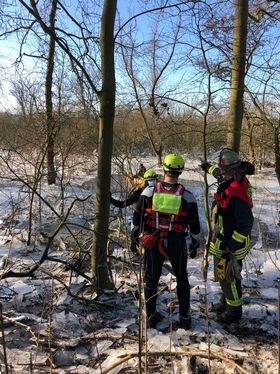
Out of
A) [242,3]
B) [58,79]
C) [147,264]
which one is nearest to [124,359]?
[147,264]

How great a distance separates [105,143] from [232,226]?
5.47 ft

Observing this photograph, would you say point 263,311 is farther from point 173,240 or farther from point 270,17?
point 270,17

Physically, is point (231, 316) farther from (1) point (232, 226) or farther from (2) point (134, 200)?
(2) point (134, 200)

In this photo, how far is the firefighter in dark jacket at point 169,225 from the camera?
3.70 metres

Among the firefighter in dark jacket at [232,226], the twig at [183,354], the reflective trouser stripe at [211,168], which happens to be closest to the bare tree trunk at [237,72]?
the reflective trouser stripe at [211,168]

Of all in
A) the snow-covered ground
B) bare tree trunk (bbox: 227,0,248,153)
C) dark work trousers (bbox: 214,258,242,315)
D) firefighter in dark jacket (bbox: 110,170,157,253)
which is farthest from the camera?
bare tree trunk (bbox: 227,0,248,153)

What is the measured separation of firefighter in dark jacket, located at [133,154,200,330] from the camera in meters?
3.70

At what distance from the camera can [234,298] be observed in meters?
3.90

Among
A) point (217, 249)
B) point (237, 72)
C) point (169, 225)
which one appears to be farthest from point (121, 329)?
point (237, 72)

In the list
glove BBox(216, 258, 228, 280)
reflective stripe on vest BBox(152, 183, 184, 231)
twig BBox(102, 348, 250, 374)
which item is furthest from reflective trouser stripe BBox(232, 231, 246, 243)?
twig BBox(102, 348, 250, 374)

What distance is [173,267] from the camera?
3.86m

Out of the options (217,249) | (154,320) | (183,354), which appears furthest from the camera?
(217,249)

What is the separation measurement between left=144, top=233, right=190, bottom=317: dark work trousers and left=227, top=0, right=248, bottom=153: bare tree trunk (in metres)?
1.75

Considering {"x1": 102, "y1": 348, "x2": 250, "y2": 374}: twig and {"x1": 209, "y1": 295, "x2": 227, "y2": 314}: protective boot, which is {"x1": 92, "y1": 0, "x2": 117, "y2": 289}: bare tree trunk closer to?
{"x1": 209, "y1": 295, "x2": 227, "y2": 314}: protective boot
